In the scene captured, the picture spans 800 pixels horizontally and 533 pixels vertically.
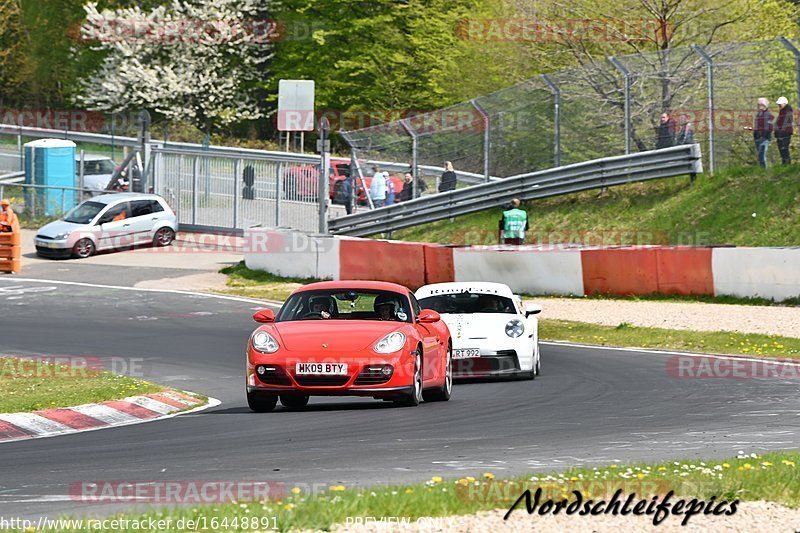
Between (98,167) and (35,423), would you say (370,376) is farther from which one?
(98,167)

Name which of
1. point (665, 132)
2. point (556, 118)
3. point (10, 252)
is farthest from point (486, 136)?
point (10, 252)

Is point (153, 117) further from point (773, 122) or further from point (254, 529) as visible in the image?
point (254, 529)

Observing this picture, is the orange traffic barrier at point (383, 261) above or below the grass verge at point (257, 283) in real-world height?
above

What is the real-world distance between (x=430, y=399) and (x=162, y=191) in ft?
90.9

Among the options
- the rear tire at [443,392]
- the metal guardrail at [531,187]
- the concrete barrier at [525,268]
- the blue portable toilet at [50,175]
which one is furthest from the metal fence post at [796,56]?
the blue portable toilet at [50,175]

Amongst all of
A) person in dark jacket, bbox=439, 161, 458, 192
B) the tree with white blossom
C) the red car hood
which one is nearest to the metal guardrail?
person in dark jacket, bbox=439, 161, 458, 192

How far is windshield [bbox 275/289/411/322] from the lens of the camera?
47.6 ft

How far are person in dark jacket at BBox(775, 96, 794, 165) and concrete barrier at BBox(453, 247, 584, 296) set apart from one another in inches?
213

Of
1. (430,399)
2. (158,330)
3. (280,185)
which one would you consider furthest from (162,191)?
(430,399)

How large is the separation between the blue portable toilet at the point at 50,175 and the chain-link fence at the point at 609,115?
1074 centimetres

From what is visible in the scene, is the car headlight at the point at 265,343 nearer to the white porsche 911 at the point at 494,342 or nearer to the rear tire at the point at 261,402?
the rear tire at the point at 261,402

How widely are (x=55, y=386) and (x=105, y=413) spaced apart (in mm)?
1970

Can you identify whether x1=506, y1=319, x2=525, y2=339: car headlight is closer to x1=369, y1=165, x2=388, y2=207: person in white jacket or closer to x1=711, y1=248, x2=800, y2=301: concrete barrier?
x1=711, y1=248, x2=800, y2=301: concrete barrier

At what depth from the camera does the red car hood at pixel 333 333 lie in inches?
534
